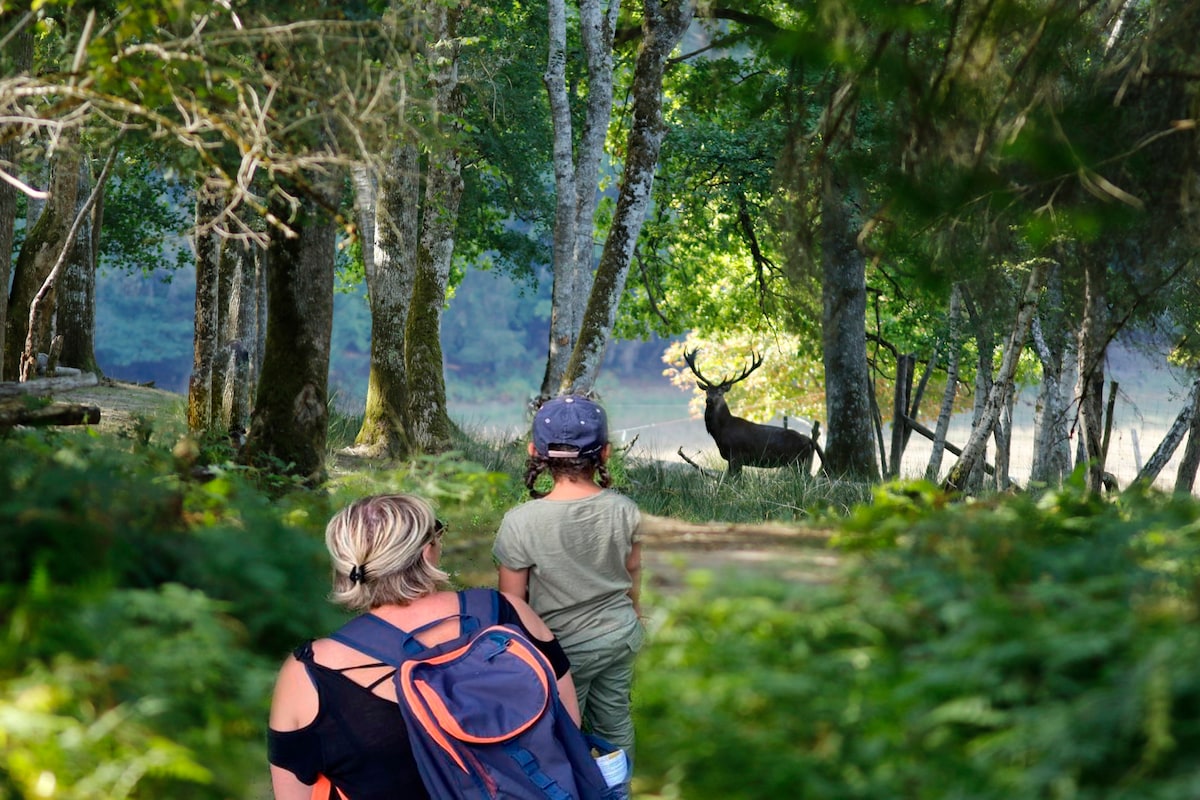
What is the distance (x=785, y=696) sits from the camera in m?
2.87

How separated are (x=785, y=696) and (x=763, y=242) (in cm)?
1993

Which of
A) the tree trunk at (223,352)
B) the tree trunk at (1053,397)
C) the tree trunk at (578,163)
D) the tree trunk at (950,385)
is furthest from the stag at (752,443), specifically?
the tree trunk at (223,352)

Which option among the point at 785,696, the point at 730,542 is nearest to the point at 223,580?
the point at 785,696

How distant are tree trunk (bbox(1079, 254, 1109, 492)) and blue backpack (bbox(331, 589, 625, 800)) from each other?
2.90 m

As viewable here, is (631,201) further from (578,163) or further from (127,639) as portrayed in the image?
(127,639)

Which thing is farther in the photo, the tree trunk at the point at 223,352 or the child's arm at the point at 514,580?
the tree trunk at the point at 223,352

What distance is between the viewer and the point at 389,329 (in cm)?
1422

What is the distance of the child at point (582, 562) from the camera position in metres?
4.15

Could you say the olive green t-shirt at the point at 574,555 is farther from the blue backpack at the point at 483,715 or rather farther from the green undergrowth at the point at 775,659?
the blue backpack at the point at 483,715

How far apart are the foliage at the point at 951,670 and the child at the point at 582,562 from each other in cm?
46

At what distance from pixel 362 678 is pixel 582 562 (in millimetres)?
1141

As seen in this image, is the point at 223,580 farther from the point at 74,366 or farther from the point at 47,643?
the point at 74,366

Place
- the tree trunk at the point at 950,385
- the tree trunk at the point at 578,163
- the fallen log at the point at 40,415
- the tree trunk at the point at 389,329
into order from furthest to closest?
the tree trunk at the point at 950,385 → the tree trunk at the point at 578,163 → the tree trunk at the point at 389,329 → the fallen log at the point at 40,415

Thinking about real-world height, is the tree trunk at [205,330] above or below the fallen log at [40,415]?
above
